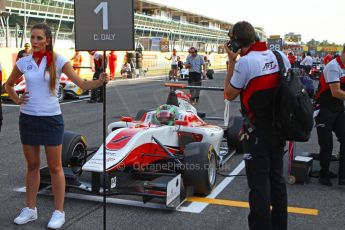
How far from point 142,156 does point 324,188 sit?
7.41ft

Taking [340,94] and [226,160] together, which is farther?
[226,160]

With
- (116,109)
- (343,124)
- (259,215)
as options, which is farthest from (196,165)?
(116,109)

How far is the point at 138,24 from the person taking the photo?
177ft

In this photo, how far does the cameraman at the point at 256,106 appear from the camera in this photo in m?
3.07

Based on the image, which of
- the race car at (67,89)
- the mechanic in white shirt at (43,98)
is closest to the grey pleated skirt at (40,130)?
the mechanic in white shirt at (43,98)

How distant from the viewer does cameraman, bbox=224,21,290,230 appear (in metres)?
3.07

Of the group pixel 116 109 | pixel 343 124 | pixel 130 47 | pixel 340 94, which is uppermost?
pixel 130 47

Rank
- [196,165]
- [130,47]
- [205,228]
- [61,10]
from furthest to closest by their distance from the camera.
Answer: [61,10] → [196,165] → [205,228] → [130,47]

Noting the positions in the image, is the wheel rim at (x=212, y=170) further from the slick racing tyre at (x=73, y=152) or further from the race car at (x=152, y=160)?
the slick racing tyre at (x=73, y=152)

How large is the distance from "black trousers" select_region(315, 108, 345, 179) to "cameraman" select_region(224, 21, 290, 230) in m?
2.31

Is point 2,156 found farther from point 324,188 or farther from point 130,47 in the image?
point 324,188

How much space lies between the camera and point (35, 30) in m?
3.68

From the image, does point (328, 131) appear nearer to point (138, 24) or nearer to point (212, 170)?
point (212, 170)

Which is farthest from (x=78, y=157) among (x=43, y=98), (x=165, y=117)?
(x=43, y=98)
